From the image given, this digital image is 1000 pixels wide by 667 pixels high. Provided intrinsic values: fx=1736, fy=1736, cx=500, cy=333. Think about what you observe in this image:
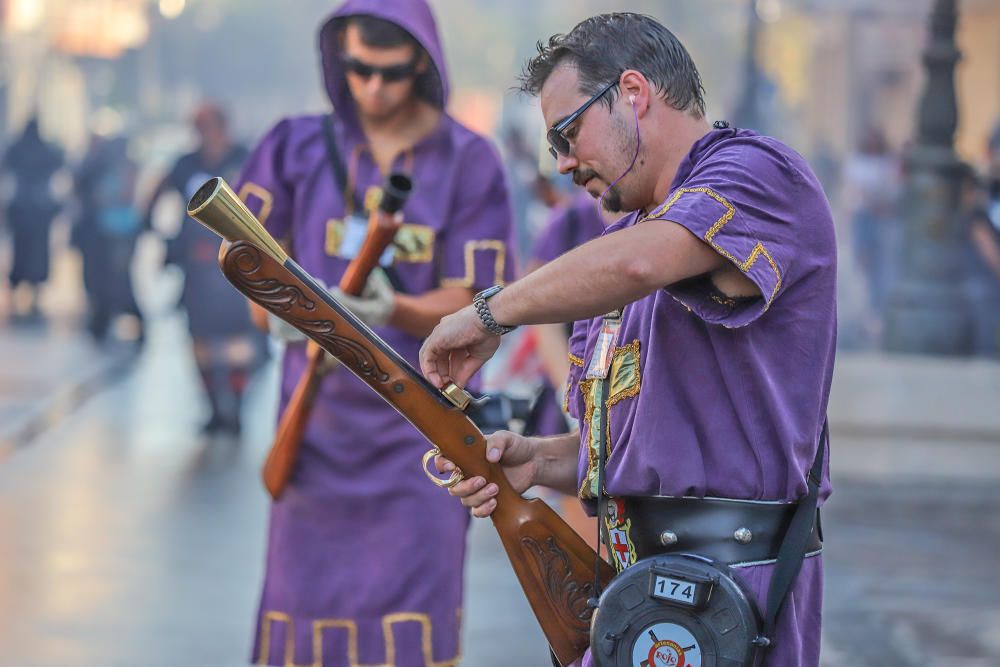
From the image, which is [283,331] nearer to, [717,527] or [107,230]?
[717,527]

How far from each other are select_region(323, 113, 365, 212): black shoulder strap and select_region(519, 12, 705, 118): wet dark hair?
1670mm

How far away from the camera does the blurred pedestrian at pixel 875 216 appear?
19312mm

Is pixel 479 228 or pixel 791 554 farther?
pixel 479 228

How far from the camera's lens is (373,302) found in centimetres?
410

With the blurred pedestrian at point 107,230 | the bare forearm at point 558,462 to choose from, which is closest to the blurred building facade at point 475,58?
the blurred pedestrian at point 107,230

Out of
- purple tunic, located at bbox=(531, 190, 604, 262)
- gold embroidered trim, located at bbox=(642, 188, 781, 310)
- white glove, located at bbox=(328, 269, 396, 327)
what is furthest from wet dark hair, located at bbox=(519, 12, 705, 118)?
purple tunic, located at bbox=(531, 190, 604, 262)

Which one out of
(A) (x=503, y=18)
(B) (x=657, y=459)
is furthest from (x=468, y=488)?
(A) (x=503, y=18)

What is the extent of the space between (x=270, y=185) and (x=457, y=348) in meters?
1.88

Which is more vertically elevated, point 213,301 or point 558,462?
point 213,301

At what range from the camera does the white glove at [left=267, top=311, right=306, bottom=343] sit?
4129mm

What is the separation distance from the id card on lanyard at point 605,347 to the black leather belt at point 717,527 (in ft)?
0.73

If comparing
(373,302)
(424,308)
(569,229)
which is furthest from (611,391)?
(569,229)

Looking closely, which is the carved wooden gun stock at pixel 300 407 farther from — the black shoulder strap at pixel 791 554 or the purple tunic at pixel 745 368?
the black shoulder strap at pixel 791 554

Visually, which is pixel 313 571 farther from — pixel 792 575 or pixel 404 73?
pixel 792 575
